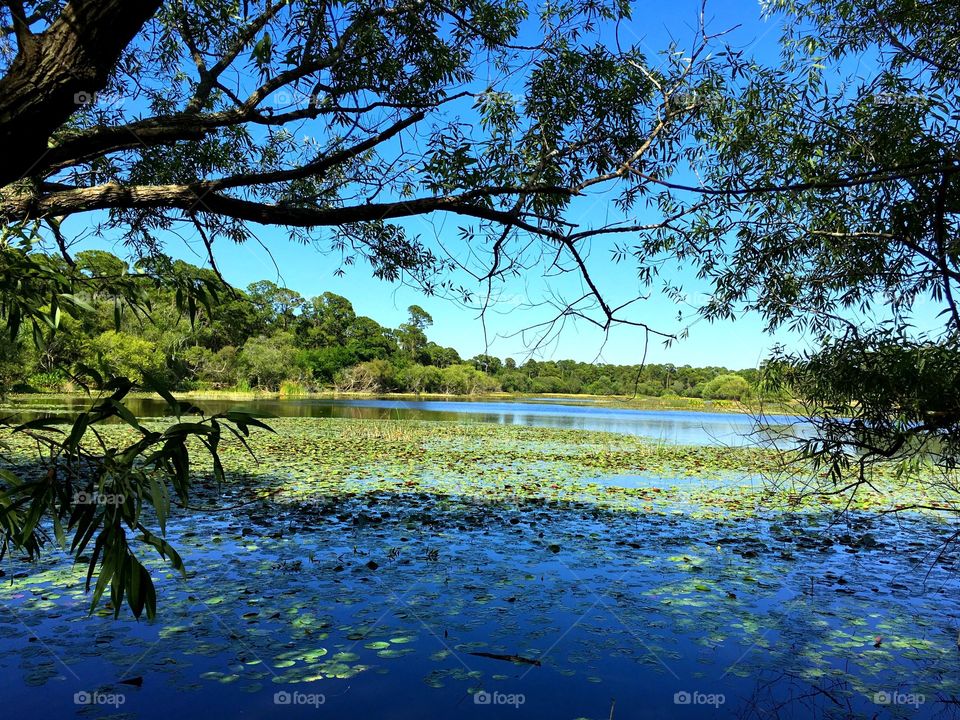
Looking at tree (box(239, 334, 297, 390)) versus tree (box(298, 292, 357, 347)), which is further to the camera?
tree (box(298, 292, 357, 347))

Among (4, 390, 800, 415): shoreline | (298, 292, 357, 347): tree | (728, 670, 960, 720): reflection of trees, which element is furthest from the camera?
(298, 292, 357, 347): tree

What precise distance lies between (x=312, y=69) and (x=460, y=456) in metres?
9.95

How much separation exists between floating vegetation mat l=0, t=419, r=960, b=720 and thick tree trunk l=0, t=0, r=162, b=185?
2604 millimetres

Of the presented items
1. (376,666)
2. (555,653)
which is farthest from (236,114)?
(555,653)

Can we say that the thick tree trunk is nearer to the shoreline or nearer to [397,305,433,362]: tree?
the shoreline

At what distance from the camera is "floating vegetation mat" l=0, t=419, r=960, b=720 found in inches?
122

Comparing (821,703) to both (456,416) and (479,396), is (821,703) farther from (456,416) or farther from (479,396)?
(479,396)

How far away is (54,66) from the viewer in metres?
1.85

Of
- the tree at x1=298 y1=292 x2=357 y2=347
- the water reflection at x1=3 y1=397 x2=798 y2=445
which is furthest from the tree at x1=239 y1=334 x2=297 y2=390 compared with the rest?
the tree at x1=298 y1=292 x2=357 y2=347

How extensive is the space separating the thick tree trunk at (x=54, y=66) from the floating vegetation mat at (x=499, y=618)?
8.54 ft

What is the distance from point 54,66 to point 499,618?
3852mm

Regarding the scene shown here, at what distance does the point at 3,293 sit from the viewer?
196 centimetres

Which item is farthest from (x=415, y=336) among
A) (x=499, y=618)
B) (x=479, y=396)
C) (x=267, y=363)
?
(x=499, y=618)

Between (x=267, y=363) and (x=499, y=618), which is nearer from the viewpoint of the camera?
(x=499, y=618)
